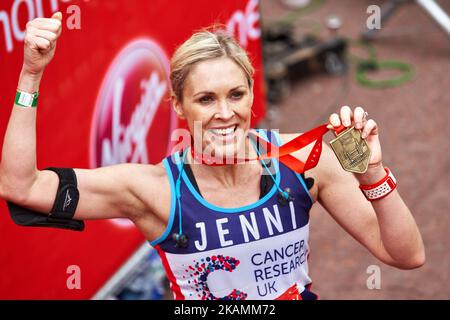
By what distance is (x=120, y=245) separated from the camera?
465cm

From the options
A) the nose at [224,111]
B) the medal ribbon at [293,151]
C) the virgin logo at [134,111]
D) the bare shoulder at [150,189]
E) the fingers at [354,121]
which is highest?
the virgin logo at [134,111]

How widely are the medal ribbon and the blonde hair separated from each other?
25 centimetres

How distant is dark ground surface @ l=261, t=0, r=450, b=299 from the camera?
4.82 metres

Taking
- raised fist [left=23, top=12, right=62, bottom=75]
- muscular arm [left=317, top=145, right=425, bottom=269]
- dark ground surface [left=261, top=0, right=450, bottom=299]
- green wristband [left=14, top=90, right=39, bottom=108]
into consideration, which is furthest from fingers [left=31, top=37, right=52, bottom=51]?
dark ground surface [left=261, top=0, right=450, bottom=299]

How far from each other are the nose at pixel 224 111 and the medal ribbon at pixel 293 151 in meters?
0.22

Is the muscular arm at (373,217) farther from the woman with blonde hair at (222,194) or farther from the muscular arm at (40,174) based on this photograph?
the muscular arm at (40,174)

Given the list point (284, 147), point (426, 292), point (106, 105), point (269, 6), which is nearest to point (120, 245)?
point (106, 105)

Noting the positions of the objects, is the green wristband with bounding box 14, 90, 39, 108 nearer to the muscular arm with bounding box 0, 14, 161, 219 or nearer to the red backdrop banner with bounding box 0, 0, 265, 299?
the muscular arm with bounding box 0, 14, 161, 219

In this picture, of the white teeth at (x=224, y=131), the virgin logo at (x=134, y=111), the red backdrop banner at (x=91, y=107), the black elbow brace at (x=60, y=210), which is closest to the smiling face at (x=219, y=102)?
the white teeth at (x=224, y=131)

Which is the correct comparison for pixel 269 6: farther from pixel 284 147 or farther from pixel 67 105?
pixel 284 147

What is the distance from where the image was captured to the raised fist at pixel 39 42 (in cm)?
228

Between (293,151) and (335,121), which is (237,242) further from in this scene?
(335,121)

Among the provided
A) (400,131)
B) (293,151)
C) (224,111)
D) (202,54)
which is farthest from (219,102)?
(400,131)

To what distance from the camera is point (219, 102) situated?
99.2 inches
